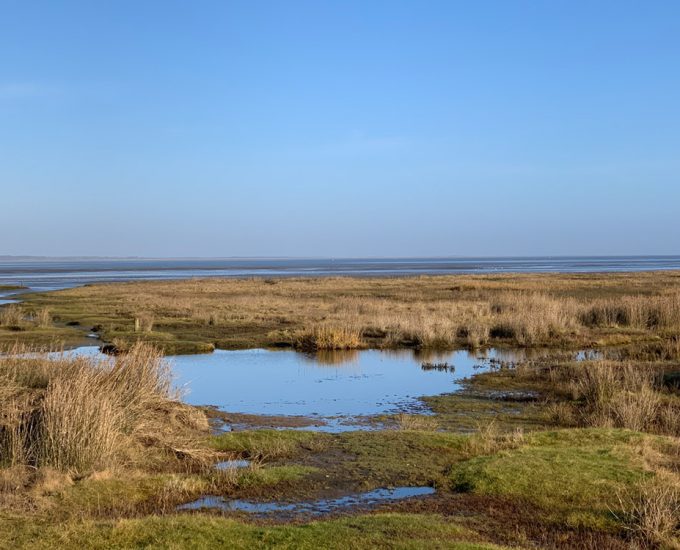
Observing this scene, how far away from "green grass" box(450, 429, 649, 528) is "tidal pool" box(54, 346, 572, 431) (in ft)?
15.9

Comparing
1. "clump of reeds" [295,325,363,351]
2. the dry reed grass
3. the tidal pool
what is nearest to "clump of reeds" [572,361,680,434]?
the tidal pool

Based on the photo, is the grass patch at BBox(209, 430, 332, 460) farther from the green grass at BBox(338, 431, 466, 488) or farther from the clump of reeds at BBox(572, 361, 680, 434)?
the clump of reeds at BBox(572, 361, 680, 434)

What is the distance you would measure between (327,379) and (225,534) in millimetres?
15157

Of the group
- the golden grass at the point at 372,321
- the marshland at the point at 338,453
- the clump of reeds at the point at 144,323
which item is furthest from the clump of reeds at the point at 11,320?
the marshland at the point at 338,453

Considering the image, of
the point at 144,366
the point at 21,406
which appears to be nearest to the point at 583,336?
the point at 144,366

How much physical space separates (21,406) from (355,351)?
18.6 meters

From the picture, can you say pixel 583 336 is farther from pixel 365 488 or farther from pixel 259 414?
pixel 365 488

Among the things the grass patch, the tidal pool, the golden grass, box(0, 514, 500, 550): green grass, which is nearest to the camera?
box(0, 514, 500, 550): green grass

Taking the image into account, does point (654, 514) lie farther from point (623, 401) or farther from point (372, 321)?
point (372, 321)

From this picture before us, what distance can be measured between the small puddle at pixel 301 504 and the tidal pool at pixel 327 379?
17.4 ft

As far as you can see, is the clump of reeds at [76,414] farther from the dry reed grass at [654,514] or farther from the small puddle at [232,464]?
the dry reed grass at [654,514]

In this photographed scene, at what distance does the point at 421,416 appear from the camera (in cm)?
1750

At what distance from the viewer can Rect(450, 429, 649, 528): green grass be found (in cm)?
1062

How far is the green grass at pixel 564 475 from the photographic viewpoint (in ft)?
34.9
